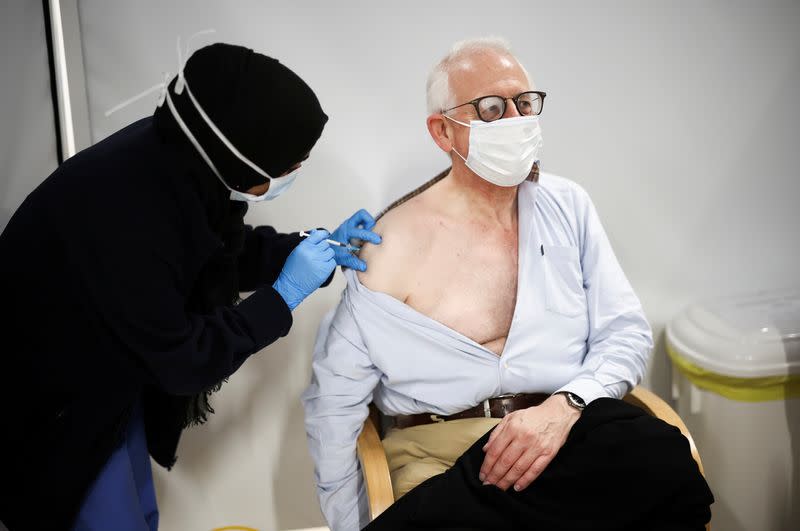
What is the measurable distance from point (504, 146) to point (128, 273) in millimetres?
950

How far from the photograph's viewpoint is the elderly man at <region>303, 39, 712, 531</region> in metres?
1.80

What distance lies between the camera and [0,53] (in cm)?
173

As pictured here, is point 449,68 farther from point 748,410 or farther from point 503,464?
point 748,410

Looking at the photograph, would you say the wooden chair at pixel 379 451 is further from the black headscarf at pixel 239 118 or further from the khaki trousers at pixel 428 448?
the black headscarf at pixel 239 118

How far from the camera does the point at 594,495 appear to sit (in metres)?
1.52

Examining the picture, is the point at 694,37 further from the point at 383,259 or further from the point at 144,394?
the point at 144,394

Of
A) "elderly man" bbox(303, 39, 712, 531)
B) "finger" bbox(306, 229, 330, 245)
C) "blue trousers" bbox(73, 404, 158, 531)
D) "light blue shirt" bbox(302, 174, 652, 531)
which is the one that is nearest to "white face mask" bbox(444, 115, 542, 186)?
"elderly man" bbox(303, 39, 712, 531)

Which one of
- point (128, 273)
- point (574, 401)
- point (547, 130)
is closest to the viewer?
point (128, 273)

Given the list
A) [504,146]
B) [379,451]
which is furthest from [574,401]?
[504,146]

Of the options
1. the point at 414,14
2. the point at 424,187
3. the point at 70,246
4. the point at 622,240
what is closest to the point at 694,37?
the point at 622,240

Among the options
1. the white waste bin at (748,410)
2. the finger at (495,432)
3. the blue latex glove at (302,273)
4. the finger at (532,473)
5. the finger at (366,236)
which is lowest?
the white waste bin at (748,410)

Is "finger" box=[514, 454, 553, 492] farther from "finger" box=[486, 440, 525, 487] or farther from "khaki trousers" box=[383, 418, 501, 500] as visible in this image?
"khaki trousers" box=[383, 418, 501, 500]

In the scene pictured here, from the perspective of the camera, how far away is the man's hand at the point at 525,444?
1.60 meters

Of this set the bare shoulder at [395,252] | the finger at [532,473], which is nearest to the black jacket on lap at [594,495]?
the finger at [532,473]
